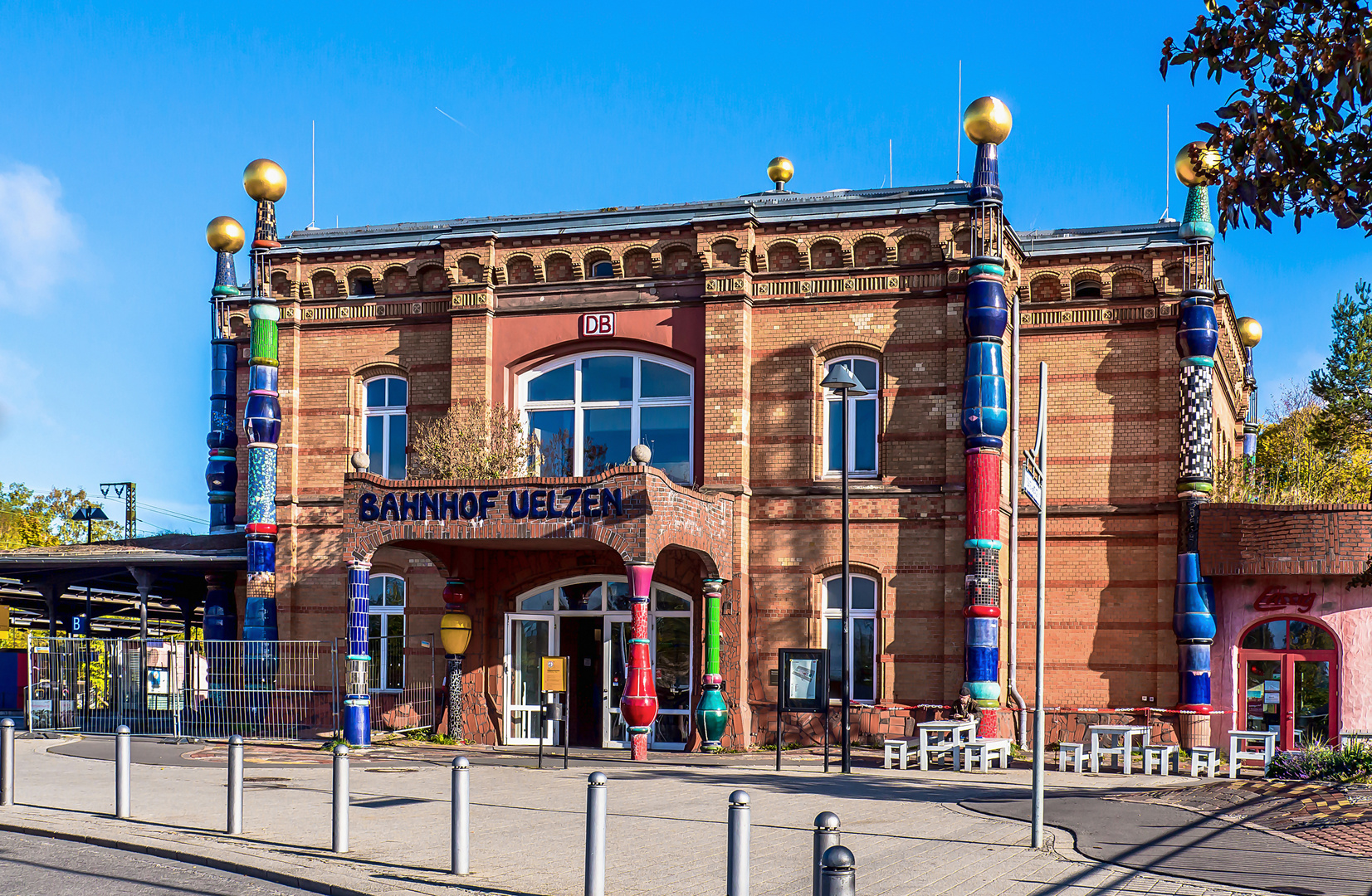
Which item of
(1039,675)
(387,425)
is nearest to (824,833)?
(1039,675)

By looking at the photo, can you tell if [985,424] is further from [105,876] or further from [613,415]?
[105,876]

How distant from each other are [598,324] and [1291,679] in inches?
523

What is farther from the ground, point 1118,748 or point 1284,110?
point 1284,110

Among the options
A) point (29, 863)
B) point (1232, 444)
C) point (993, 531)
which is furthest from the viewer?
point (1232, 444)

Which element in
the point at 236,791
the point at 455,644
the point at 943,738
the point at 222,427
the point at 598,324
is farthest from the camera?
the point at 222,427

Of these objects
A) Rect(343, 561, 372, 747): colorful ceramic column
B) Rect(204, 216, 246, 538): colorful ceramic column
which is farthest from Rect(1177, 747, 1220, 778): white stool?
Rect(204, 216, 246, 538): colorful ceramic column

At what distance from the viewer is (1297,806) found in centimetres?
1494

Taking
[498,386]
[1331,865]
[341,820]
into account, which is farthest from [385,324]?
[1331,865]

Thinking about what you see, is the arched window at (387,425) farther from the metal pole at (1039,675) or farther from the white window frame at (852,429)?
the metal pole at (1039,675)

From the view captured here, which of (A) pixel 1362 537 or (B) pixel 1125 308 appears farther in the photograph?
(B) pixel 1125 308

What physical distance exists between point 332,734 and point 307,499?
14.9 ft

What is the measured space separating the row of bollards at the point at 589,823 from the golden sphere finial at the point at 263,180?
15.2m

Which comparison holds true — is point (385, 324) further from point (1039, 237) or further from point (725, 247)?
point (1039, 237)

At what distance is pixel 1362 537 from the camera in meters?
22.4
